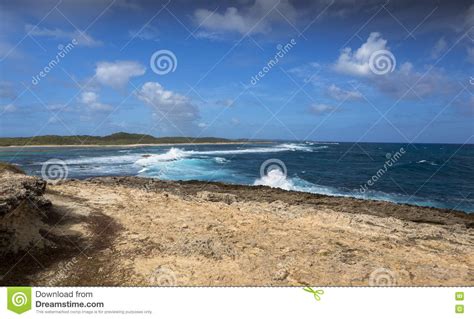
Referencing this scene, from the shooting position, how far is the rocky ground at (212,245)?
19.9ft

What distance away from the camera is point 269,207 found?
12.2m

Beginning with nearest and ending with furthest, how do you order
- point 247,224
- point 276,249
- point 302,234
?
point 276,249
point 302,234
point 247,224

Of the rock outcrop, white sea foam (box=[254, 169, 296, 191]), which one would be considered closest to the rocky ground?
the rock outcrop

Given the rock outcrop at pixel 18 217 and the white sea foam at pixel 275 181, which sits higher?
the white sea foam at pixel 275 181

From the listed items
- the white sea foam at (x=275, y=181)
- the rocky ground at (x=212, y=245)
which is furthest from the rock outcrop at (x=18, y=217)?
the white sea foam at (x=275, y=181)

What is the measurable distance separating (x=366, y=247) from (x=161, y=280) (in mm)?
4488

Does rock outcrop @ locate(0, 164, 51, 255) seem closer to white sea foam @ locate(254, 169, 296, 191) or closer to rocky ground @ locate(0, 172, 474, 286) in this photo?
rocky ground @ locate(0, 172, 474, 286)

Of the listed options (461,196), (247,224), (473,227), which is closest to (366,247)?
(247,224)

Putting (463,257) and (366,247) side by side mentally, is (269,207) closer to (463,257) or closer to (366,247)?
(366,247)

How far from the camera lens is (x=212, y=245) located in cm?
748

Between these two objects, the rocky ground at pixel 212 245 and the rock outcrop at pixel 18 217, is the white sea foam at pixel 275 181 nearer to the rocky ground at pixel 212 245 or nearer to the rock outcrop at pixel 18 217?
the rocky ground at pixel 212 245

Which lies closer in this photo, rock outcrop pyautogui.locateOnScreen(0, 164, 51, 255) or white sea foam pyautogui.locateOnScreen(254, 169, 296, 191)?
rock outcrop pyautogui.locateOnScreen(0, 164, 51, 255)

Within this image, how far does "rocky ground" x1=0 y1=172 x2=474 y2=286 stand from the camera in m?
6.07

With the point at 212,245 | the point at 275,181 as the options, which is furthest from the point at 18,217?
the point at 275,181
